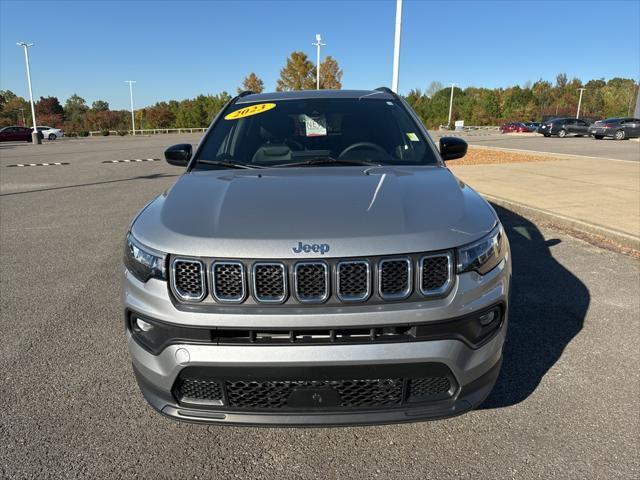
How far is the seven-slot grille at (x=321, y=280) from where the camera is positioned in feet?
6.58

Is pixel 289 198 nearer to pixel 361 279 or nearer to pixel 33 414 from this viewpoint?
pixel 361 279

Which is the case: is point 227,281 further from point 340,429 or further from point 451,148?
point 451,148

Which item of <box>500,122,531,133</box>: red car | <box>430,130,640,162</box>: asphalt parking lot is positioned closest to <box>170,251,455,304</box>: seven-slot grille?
<box>430,130,640,162</box>: asphalt parking lot

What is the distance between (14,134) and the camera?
44.0 meters

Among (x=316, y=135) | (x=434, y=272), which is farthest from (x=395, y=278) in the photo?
(x=316, y=135)

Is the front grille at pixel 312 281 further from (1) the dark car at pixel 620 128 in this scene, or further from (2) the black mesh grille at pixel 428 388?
(1) the dark car at pixel 620 128

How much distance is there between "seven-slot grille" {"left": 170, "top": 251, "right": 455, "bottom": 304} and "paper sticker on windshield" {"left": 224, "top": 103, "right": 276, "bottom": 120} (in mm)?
2062

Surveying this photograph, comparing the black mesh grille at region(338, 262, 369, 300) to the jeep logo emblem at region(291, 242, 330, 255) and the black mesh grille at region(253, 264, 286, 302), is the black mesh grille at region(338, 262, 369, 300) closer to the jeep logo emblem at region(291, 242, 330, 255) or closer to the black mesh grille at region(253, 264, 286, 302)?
the jeep logo emblem at region(291, 242, 330, 255)

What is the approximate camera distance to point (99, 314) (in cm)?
417

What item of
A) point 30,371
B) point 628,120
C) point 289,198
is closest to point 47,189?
point 30,371

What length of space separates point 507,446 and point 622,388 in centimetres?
106

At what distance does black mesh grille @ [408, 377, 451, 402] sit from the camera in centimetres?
210

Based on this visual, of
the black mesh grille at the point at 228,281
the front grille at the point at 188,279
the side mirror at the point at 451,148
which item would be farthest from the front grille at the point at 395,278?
the side mirror at the point at 451,148

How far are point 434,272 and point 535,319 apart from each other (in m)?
2.37
